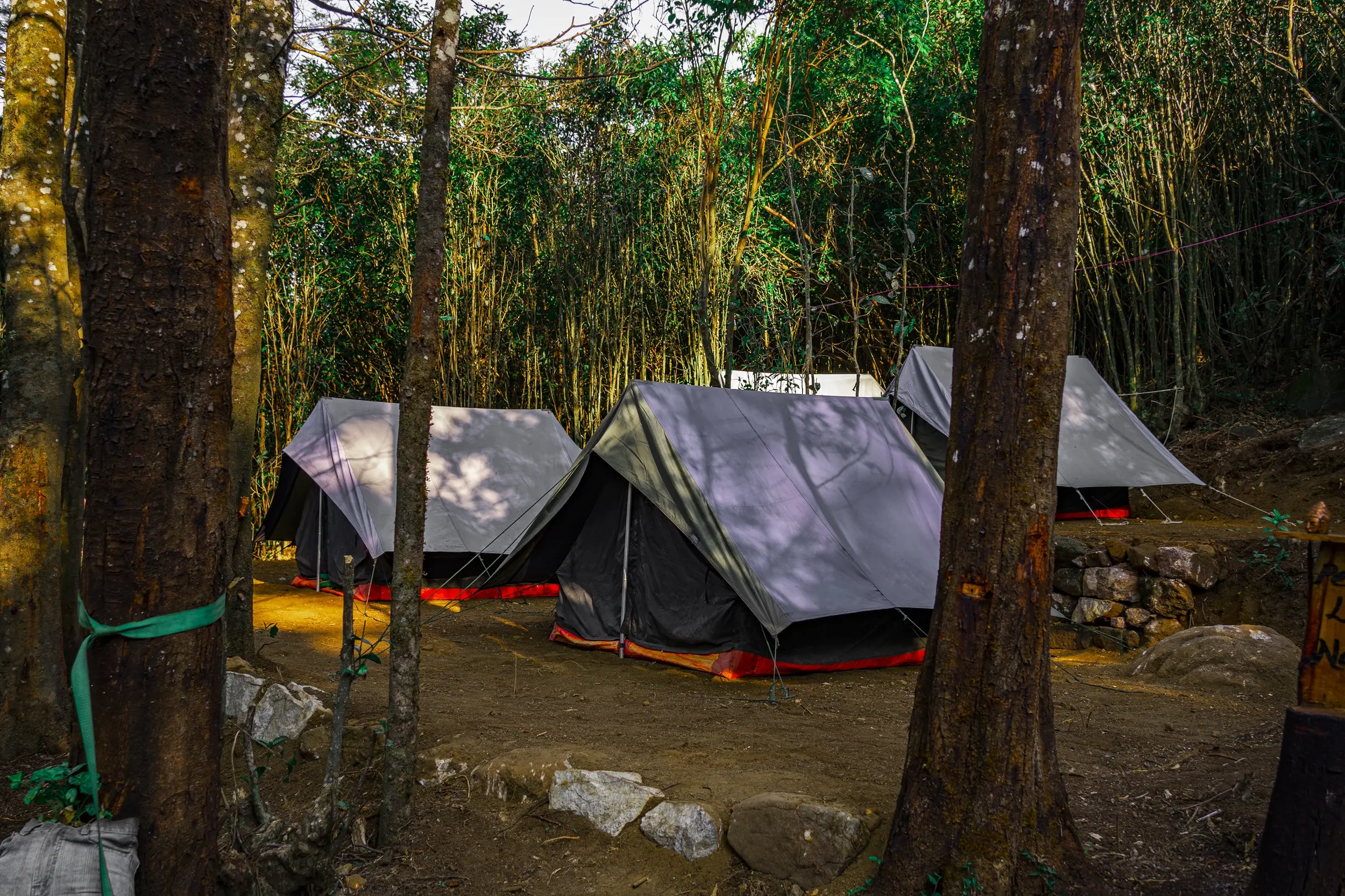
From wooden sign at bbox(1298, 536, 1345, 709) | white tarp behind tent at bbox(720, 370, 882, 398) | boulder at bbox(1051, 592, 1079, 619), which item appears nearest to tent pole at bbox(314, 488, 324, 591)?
white tarp behind tent at bbox(720, 370, 882, 398)

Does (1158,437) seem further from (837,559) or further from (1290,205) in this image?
(837,559)

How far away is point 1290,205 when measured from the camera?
10375 mm

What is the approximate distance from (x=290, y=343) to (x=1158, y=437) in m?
10.5

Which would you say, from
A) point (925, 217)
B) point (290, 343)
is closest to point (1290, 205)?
point (925, 217)

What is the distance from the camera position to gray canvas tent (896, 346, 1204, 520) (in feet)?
30.1

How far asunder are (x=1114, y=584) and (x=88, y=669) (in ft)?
23.0

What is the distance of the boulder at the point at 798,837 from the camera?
3189 millimetres

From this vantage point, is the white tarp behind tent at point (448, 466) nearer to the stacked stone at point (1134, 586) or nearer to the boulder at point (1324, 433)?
the stacked stone at point (1134, 586)

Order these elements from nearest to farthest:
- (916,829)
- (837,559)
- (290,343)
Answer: (916,829)
(837,559)
(290,343)

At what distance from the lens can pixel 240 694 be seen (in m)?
4.56

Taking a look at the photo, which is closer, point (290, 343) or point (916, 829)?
point (916, 829)

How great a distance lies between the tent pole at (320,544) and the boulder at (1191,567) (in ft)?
24.5

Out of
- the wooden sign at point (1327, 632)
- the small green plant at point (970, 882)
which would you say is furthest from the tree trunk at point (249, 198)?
the wooden sign at point (1327, 632)

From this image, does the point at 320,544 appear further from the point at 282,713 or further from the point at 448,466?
the point at 282,713
